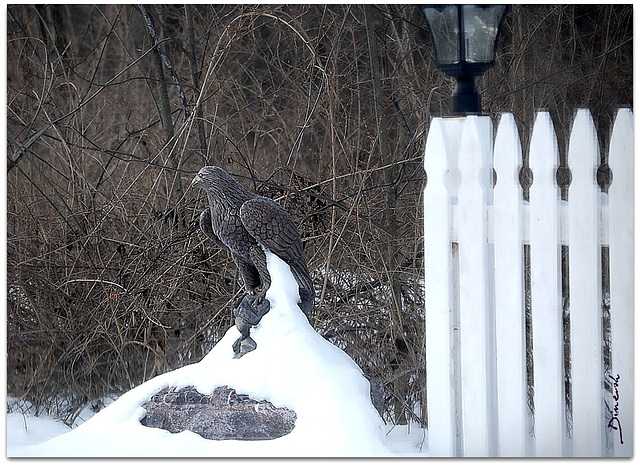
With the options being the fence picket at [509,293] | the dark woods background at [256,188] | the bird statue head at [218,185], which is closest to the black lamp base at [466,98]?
the fence picket at [509,293]

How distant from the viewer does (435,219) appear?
2.63 m

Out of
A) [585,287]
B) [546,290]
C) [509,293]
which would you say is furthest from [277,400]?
[585,287]

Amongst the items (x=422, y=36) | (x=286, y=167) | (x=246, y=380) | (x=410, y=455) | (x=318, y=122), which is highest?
(x=422, y=36)

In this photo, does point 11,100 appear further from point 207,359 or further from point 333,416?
point 333,416

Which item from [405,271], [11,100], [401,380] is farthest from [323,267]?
[11,100]

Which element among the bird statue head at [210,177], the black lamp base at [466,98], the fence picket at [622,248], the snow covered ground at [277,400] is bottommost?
the snow covered ground at [277,400]

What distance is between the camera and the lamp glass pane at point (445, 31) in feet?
8.29

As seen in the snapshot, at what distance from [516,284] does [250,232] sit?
922mm

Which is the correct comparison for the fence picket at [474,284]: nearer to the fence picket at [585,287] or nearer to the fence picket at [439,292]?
the fence picket at [439,292]

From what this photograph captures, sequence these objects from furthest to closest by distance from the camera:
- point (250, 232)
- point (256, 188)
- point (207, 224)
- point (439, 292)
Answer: point (256, 188), point (207, 224), point (250, 232), point (439, 292)

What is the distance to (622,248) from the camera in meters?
2.55

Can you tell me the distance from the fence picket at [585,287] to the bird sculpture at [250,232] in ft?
3.15

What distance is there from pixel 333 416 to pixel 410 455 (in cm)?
34

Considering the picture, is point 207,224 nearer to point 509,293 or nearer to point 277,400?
point 277,400
